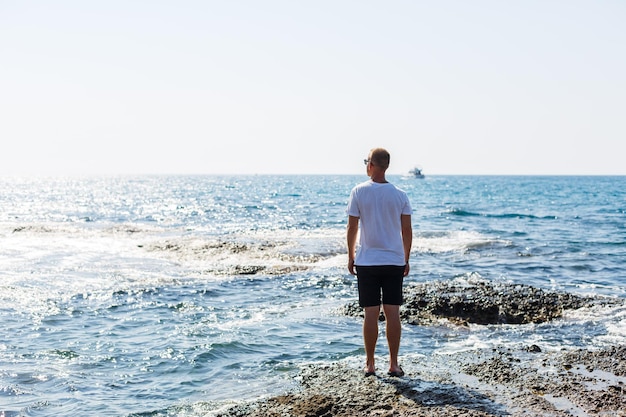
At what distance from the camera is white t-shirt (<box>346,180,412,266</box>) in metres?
6.76

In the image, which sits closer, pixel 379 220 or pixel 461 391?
pixel 461 391

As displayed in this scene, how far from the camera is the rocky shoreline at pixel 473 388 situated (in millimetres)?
5970

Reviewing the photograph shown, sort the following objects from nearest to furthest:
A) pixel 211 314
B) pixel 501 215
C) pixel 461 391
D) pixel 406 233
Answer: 1. pixel 461 391
2. pixel 406 233
3. pixel 211 314
4. pixel 501 215

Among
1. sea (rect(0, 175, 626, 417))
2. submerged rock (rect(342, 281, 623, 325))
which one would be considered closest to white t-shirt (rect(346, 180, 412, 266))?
sea (rect(0, 175, 626, 417))

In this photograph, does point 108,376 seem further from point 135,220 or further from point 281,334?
point 135,220

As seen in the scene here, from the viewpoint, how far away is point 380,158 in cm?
680

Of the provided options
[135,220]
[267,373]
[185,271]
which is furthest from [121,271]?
[135,220]

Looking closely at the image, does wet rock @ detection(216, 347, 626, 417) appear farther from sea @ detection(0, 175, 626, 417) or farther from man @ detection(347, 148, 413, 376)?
man @ detection(347, 148, 413, 376)

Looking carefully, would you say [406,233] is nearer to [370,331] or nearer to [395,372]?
[370,331]

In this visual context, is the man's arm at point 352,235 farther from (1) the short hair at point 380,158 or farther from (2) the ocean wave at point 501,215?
(2) the ocean wave at point 501,215

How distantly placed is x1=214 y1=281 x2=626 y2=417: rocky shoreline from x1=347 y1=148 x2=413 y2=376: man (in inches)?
38.7

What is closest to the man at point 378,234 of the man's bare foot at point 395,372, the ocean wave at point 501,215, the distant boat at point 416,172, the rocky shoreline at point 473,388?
the man's bare foot at point 395,372

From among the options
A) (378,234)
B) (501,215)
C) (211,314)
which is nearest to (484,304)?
(211,314)

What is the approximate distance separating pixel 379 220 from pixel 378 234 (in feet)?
0.52
